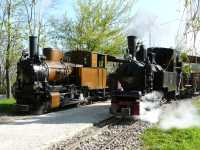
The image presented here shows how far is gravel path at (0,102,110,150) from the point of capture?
1132cm

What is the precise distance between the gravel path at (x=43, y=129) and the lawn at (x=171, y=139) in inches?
90.1

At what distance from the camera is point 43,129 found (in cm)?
1389

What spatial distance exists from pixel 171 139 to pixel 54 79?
980 cm

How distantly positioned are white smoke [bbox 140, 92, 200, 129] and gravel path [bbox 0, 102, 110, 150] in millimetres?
1633

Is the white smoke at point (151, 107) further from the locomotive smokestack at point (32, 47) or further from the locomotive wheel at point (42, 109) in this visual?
the locomotive smokestack at point (32, 47)

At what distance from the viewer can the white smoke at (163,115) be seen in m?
15.3

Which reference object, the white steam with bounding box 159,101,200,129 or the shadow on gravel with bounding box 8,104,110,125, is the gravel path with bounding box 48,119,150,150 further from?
the shadow on gravel with bounding box 8,104,110,125

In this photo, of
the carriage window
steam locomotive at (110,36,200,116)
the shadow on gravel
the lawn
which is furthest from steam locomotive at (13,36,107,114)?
the lawn

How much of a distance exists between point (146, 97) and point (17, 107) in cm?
552

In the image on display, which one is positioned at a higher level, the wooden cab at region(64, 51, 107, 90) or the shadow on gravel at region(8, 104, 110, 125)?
the wooden cab at region(64, 51, 107, 90)

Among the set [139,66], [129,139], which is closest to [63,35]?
[139,66]

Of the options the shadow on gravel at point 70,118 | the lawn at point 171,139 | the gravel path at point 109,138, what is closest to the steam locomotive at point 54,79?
the shadow on gravel at point 70,118

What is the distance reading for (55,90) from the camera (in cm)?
2028

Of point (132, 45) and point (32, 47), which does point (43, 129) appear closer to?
point (132, 45)
